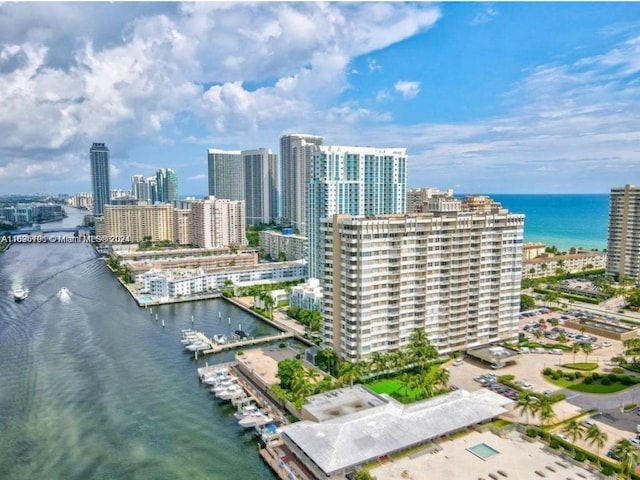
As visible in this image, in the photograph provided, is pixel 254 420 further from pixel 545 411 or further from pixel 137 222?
pixel 137 222

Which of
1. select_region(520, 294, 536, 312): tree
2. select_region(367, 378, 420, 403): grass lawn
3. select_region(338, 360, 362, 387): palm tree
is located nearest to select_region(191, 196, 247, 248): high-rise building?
select_region(520, 294, 536, 312): tree

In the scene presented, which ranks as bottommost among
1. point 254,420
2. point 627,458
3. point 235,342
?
point 254,420

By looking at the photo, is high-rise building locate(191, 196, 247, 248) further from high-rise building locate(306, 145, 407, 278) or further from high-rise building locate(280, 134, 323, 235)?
high-rise building locate(306, 145, 407, 278)

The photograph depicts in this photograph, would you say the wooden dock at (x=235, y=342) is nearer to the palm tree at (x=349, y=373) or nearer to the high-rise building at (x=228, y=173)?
the palm tree at (x=349, y=373)

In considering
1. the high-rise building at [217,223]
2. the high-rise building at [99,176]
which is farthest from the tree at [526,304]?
the high-rise building at [99,176]

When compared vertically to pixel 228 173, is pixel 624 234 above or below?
below

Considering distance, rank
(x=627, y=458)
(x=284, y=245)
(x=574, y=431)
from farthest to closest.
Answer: (x=284, y=245)
(x=574, y=431)
(x=627, y=458)

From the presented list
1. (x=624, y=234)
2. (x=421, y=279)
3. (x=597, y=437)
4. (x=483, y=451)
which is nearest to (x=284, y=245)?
(x=624, y=234)
